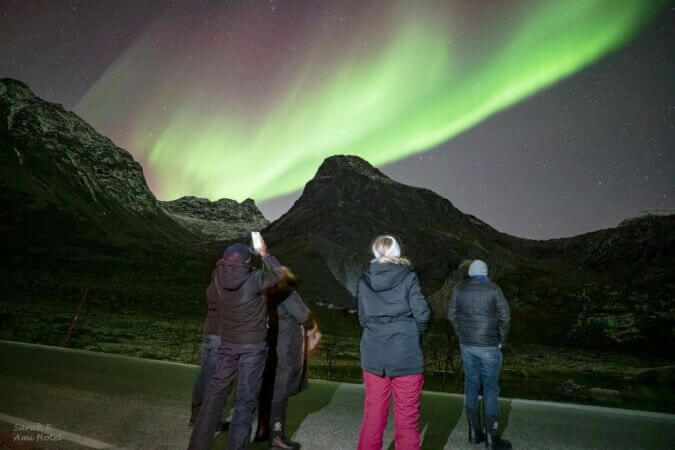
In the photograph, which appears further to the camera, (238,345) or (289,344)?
(289,344)

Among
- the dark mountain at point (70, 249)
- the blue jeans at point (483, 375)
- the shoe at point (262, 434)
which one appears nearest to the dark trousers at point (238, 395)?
the shoe at point (262, 434)

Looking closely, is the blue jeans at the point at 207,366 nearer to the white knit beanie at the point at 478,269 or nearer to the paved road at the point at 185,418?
the paved road at the point at 185,418

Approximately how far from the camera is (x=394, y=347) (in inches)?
149

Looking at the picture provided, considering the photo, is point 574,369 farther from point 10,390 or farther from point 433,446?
point 10,390

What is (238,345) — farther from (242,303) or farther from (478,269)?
(478,269)

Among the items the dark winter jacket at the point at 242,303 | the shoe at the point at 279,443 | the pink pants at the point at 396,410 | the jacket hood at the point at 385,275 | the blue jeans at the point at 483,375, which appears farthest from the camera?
the blue jeans at the point at 483,375

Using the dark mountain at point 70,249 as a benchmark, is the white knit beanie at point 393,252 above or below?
below

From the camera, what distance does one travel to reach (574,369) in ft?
84.4

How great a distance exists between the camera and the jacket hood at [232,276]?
4.21 meters

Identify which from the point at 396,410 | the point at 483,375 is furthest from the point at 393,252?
the point at 483,375

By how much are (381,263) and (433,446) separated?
2316 mm

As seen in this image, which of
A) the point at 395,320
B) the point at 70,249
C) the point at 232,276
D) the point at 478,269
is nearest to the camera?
the point at 395,320

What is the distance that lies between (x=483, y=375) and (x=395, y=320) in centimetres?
175

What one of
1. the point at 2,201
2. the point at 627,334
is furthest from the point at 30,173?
the point at 627,334
